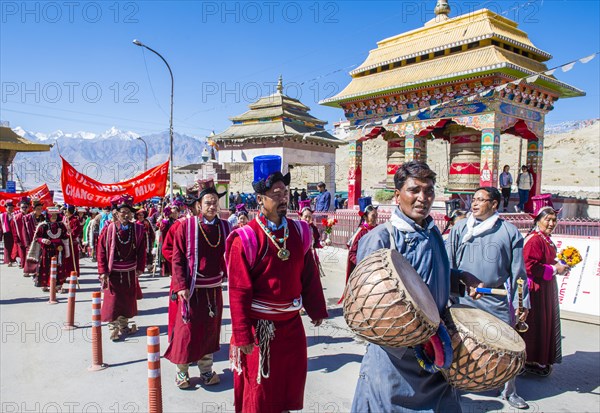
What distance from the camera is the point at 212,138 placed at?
26359 millimetres

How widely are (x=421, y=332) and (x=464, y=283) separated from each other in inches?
41.0

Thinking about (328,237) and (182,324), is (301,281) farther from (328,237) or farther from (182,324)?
(328,237)

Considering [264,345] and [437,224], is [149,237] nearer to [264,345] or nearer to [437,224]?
[437,224]

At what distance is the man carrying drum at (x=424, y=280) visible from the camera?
2.54 metres

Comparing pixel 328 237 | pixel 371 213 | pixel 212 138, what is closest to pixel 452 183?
pixel 328 237

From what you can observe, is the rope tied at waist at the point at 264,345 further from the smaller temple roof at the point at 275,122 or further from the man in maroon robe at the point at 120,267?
the smaller temple roof at the point at 275,122

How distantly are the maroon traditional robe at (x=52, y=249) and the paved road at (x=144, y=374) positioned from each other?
5.75 feet

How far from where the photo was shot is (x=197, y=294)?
15.8 feet

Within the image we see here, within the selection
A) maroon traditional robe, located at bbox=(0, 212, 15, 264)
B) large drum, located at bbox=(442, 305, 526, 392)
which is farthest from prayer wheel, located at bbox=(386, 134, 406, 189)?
large drum, located at bbox=(442, 305, 526, 392)

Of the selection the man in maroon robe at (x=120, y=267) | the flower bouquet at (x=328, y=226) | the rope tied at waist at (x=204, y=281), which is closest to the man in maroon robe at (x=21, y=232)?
the man in maroon robe at (x=120, y=267)

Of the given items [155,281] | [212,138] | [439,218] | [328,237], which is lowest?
[155,281]

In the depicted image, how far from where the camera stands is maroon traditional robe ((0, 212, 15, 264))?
45.4ft

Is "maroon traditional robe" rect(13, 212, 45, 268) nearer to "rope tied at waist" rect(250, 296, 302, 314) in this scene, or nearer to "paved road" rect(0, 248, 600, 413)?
Result: "paved road" rect(0, 248, 600, 413)

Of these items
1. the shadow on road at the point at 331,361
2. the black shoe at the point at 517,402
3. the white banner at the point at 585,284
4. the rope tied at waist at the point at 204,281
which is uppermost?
the rope tied at waist at the point at 204,281
